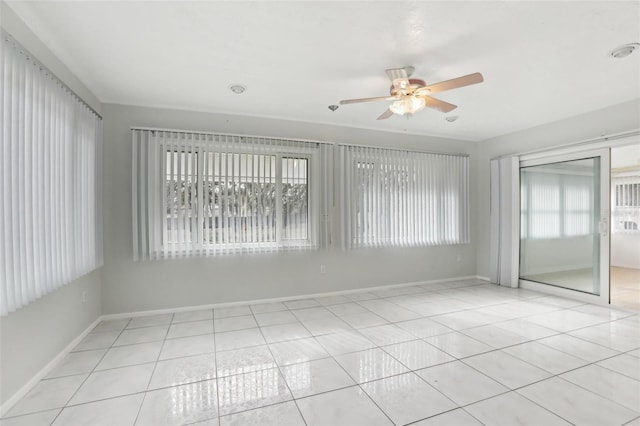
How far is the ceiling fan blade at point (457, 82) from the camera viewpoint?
7.30ft

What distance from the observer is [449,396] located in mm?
2039

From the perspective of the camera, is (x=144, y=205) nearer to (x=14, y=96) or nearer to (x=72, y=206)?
(x=72, y=206)

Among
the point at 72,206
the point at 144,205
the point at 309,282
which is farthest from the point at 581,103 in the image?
the point at 72,206

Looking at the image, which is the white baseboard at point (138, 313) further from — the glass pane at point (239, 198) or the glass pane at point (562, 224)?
the glass pane at point (562, 224)

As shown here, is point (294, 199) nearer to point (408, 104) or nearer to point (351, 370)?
point (408, 104)

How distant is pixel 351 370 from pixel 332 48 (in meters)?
2.64

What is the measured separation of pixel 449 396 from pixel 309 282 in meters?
2.58

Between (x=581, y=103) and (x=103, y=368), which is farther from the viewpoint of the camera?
(x=581, y=103)

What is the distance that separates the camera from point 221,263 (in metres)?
3.95

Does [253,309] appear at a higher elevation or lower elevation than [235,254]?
lower

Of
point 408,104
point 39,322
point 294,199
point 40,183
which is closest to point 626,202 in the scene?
point 408,104

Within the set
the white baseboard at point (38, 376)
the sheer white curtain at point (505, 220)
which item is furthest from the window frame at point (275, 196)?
the sheer white curtain at point (505, 220)

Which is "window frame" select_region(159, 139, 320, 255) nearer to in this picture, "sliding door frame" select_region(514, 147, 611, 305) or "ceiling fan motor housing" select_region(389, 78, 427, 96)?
"ceiling fan motor housing" select_region(389, 78, 427, 96)

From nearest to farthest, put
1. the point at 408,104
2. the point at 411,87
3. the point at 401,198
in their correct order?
the point at 411,87 < the point at 408,104 < the point at 401,198
